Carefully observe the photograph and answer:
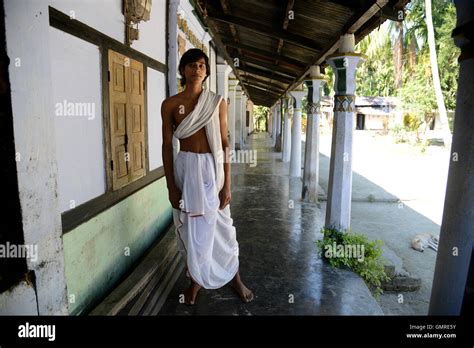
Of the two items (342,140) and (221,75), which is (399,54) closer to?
(221,75)

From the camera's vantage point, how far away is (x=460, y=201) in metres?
2.50

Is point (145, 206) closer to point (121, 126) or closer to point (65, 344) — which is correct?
point (121, 126)

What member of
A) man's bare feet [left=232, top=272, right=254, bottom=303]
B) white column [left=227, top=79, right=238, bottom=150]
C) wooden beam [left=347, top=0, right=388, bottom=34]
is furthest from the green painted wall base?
white column [left=227, top=79, right=238, bottom=150]

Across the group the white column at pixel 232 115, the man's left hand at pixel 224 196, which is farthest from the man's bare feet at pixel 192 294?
the white column at pixel 232 115

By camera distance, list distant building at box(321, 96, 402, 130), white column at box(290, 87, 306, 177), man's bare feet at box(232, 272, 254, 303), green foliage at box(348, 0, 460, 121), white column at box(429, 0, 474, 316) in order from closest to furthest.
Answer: white column at box(429, 0, 474, 316) → man's bare feet at box(232, 272, 254, 303) → white column at box(290, 87, 306, 177) → green foliage at box(348, 0, 460, 121) → distant building at box(321, 96, 402, 130)

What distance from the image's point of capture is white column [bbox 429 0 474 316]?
94.9 inches

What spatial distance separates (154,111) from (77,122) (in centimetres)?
206

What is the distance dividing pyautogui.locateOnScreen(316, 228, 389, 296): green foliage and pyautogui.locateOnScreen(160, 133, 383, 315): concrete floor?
148 millimetres

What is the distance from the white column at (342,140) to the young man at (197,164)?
2477 mm

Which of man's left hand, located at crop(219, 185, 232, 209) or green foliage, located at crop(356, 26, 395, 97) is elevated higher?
green foliage, located at crop(356, 26, 395, 97)

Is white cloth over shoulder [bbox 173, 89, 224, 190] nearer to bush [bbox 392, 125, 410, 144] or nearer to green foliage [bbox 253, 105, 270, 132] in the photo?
bush [bbox 392, 125, 410, 144]

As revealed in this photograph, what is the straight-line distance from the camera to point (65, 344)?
221 centimetres

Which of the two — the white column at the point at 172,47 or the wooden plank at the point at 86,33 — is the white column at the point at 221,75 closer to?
the white column at the point at 172,47

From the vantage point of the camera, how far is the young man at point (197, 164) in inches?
126
